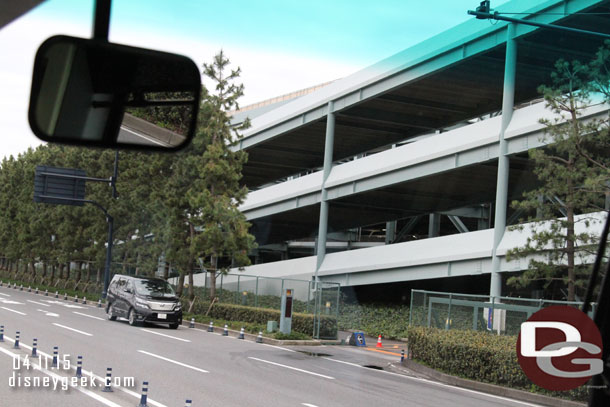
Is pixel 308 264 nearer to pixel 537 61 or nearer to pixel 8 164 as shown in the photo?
pixel 537 61

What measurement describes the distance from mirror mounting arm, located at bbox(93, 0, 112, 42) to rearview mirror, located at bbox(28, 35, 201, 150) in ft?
0.27

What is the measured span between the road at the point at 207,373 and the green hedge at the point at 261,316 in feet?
9.63

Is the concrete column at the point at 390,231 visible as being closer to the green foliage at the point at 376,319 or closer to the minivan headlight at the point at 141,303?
the green foliage at the point at 376,319

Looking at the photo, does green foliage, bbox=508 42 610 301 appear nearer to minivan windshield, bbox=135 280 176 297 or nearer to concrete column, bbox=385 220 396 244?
minivan windshield, bbox=135 280 176 297

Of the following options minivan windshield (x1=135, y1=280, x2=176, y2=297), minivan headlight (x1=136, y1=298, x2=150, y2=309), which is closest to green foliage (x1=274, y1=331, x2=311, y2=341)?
minivan windshield (x1=135, y1=280, x2=176, y2=297)

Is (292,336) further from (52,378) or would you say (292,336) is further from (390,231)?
(390,231)

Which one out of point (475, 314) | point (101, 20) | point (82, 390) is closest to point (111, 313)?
point (475, 314)

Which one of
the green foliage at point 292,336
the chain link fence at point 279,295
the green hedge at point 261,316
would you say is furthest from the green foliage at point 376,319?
the green foliage at point 292,336

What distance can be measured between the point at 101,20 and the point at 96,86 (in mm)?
251

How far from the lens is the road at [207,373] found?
38.8 feet

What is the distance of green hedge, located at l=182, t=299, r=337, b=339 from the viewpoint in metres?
27.0

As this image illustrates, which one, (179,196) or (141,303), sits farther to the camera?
(179,196)

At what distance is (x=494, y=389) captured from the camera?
52.0 ft

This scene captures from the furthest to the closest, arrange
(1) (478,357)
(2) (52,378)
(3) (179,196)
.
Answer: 1. (3) (179,196)
2. (1) (478,357)
3. (2) (52,378)
